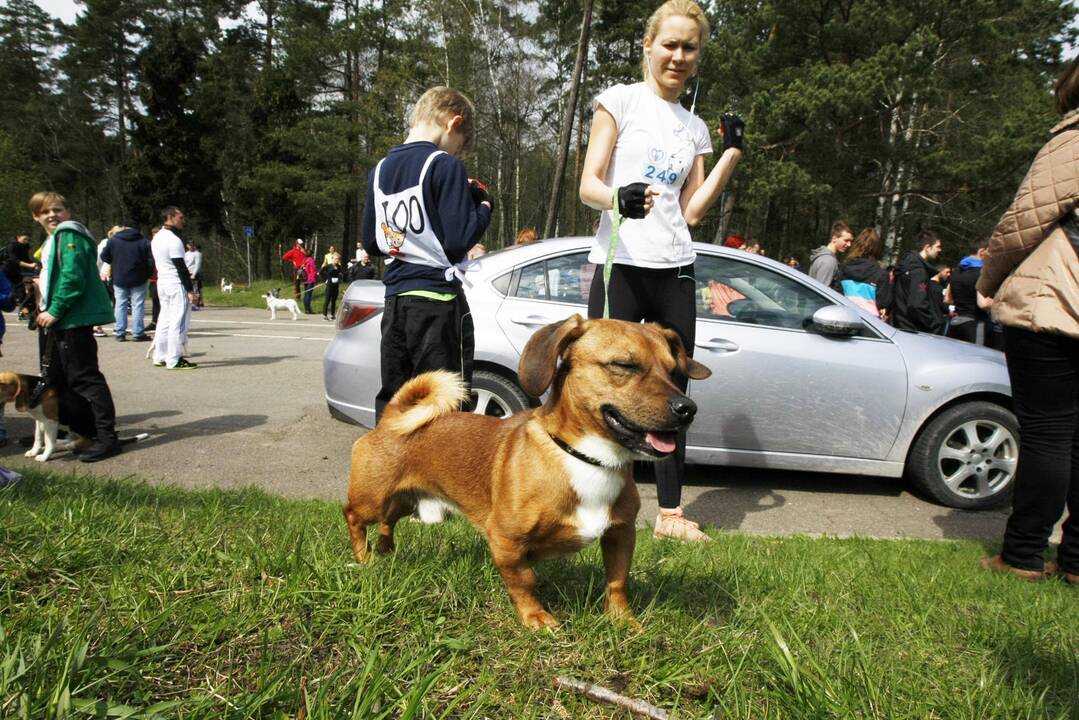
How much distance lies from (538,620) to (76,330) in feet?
15.8

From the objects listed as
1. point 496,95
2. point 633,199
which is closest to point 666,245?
point 633,199

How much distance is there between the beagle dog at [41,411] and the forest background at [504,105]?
1484 cm

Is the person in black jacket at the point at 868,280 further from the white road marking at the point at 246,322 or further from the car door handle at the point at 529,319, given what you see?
the white road marking at the point at 246,322

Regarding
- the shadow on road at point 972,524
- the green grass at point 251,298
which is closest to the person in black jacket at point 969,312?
the shadow on road at point 972,524

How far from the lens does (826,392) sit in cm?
439

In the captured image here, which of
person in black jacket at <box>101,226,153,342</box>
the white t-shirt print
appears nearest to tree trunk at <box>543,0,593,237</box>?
person in black jacket at <box>101,226,153,342</box>

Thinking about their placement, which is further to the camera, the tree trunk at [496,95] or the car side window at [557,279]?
the tree trunk at [496,95]

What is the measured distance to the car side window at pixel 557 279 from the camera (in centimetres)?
470

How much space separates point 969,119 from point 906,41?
671 cm

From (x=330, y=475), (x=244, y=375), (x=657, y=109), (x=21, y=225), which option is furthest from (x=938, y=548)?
(x=21, y=225)

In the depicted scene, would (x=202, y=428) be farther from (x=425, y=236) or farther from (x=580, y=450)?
(x=580, y=450)

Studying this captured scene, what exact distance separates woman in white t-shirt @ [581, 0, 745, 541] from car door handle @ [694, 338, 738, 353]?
4.26 ft

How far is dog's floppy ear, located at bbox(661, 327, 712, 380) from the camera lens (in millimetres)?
2164

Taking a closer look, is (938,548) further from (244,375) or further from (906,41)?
(906,41)
